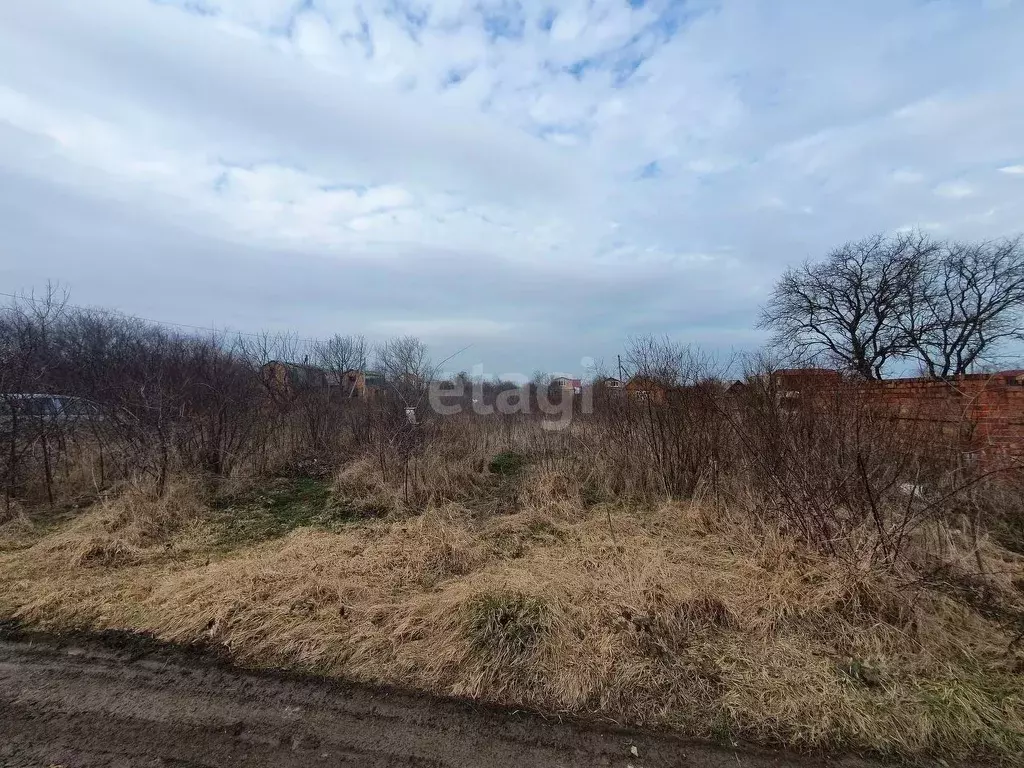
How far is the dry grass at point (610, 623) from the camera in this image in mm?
2307

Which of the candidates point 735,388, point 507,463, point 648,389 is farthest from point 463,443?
point 735,388

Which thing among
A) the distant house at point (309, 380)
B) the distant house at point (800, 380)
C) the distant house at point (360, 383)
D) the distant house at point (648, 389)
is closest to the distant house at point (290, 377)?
the distant house at point (309, 380)

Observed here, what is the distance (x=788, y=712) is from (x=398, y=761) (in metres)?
1.86

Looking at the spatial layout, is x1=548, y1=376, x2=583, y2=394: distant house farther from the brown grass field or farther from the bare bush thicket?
the brown grass field

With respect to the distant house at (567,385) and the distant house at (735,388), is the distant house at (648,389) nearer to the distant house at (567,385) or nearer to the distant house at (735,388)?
the distant house at (735,388)

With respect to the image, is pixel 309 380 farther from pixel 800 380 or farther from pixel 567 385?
pixel 800 380

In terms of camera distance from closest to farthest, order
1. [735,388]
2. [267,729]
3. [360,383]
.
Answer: [267,729]
[735,388]
[360,383]

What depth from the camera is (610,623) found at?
9.71 feet

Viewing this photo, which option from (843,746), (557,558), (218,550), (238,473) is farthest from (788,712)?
(238,473)

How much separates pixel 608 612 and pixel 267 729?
198cm

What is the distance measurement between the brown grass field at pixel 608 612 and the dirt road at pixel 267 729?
148 mm

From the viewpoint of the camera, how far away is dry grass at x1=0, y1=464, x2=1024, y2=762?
231 centimetres

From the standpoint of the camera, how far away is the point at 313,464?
8.61 m

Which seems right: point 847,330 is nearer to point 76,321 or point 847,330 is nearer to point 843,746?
point 843,746
